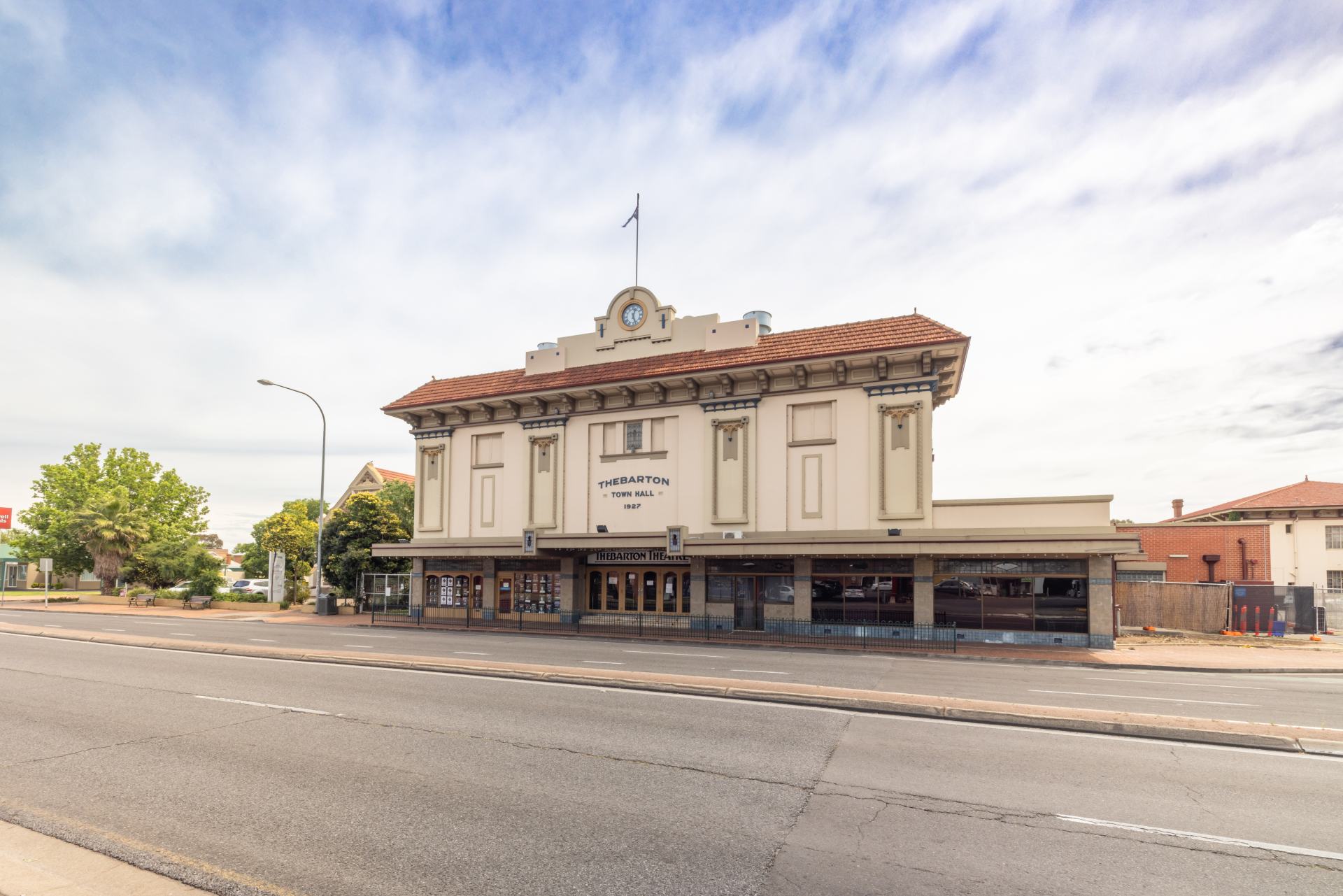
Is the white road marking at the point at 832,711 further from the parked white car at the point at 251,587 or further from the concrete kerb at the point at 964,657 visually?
the parked white car at the point at 251,587

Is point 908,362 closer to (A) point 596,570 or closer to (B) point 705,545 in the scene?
(B) point 705,545

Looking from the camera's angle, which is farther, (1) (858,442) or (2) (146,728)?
(1) (858,442)

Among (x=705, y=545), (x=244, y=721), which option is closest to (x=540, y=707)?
(x=244, y=721)

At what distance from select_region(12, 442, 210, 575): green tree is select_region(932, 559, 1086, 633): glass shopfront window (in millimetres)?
59330

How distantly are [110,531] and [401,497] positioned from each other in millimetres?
18272

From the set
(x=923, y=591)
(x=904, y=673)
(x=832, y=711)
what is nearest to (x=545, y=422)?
(x=923, y=591)

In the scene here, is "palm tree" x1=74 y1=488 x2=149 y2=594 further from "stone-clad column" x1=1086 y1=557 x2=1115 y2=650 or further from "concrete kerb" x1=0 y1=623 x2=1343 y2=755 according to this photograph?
"stone-clad column" x1=1086 y1=557 x2=1115 y2=650

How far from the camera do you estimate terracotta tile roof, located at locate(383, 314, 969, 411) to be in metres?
27.0

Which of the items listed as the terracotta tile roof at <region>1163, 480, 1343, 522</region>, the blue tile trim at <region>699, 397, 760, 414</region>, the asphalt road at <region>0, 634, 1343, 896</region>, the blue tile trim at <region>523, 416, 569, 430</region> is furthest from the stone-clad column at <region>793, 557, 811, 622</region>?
the terracotta tile roof at <region>1163, 480, 1343, 522</region>

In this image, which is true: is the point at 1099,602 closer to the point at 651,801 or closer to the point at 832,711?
the point at 832,711

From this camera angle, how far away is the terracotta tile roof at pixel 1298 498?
40.5 m

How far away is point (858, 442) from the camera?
27.4 meters

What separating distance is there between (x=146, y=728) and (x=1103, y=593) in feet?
82.6

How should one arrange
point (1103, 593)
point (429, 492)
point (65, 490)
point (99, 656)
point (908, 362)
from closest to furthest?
1. point (99, 656)
2. point (1103, 593)
3. point (908, 362)
4. point (429, 492)
5. point (65, 490)
